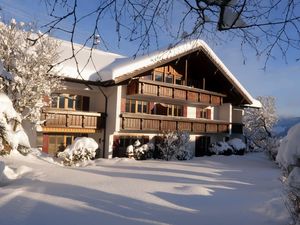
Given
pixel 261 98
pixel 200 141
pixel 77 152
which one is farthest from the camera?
pixel 261 98

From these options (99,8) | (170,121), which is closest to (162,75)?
(170,121)

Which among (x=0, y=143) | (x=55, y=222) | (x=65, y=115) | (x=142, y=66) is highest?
(x=142, y=66)

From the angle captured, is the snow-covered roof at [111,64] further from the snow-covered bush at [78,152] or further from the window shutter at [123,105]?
the snow-covered bush at [78,152]

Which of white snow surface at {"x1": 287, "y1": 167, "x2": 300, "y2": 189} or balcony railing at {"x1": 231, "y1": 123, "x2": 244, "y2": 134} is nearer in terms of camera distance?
white snow surface at {"x1": 287, "y1": 167, "x2": 300, "y2": 189}

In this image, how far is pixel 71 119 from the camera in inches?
854

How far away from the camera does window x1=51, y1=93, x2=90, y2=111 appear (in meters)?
22.7

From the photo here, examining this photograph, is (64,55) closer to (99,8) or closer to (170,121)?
(170,121)

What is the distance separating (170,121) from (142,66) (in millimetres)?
4609

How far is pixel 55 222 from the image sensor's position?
7.58m

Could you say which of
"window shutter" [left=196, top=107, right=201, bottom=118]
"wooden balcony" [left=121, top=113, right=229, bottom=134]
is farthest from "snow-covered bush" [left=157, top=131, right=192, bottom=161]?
"window shutter" [left=196, top=107, right=201, bottom=118]

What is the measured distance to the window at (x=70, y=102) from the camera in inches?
892

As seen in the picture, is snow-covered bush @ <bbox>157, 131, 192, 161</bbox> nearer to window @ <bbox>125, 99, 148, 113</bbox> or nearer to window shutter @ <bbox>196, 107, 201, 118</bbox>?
window @ <bbox>125, 99, 148, 113</bbox>

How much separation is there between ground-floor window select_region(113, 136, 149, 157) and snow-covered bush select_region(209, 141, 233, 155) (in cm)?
655

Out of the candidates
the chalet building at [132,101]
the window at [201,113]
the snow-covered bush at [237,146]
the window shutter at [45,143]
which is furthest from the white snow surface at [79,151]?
the snow-covered bush at [237,146]
